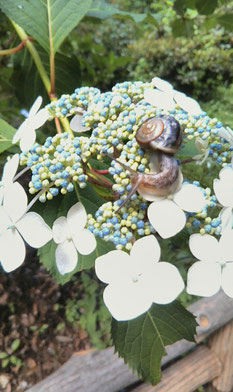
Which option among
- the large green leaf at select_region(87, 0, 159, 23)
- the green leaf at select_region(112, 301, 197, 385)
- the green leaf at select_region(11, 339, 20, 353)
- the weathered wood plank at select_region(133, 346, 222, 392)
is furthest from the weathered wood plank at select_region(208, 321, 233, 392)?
the large green leaf at select_region(87, 0, 159, 23)

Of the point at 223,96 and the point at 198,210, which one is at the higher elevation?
the point at 198,210

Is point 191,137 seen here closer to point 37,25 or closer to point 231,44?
point 37,25

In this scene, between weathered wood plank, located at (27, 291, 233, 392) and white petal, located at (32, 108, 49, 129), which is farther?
weathered wood plank, located at (27, 291, 233, 392)

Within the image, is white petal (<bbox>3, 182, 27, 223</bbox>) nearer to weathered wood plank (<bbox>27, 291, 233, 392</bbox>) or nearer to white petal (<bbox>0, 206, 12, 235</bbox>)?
white petal (<bbox>0, 206, 12, 235</bbox>)

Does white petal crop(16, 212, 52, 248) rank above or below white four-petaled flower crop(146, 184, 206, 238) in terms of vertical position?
below

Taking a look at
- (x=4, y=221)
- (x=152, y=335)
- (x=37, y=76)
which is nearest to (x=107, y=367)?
(x=152, y=335)

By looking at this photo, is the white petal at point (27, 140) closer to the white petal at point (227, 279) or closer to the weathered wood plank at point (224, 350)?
the white petal at point (227, 279)

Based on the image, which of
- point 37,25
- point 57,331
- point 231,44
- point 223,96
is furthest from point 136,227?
point 231,44
